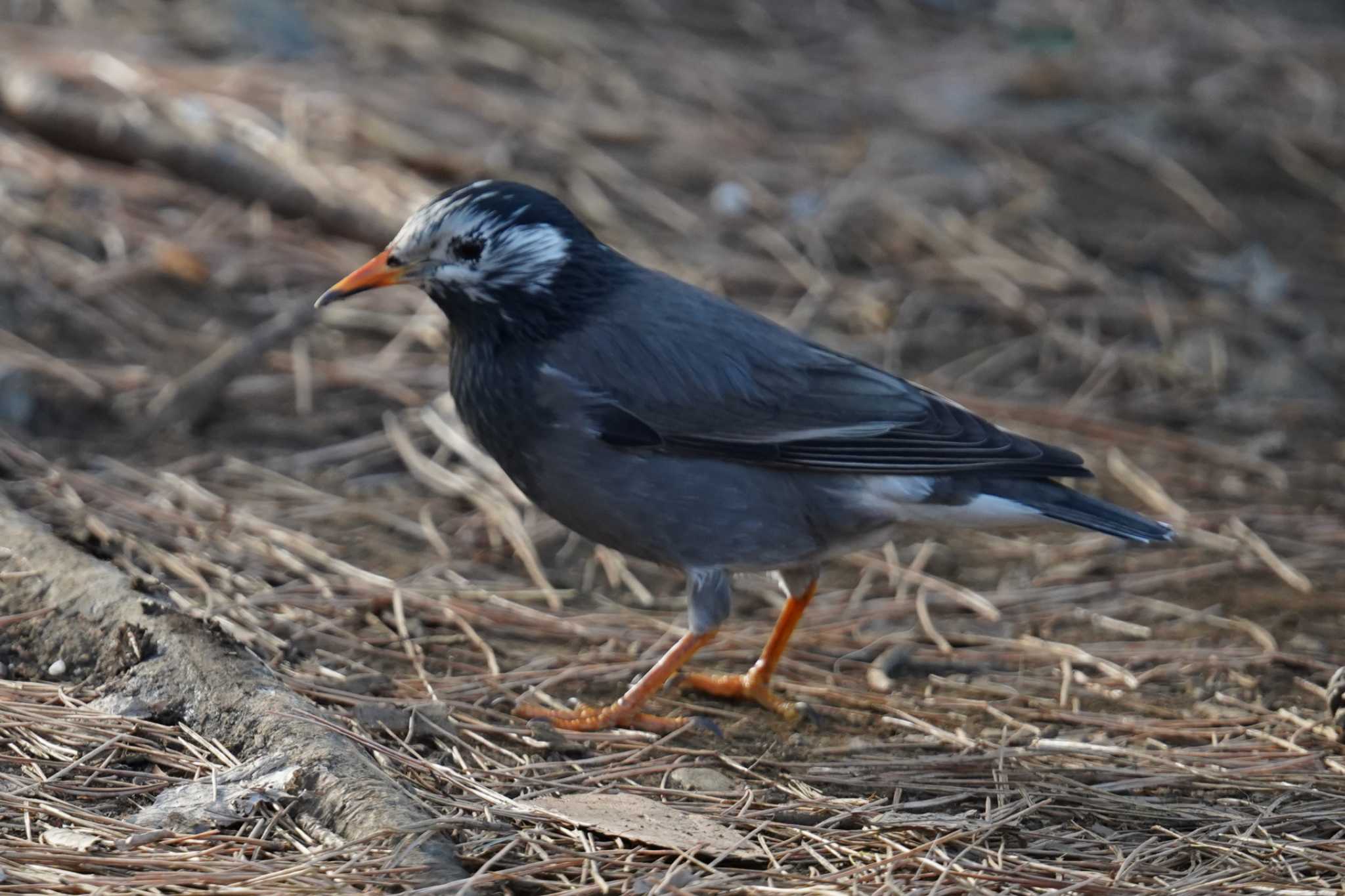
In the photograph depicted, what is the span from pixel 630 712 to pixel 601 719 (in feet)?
0.40

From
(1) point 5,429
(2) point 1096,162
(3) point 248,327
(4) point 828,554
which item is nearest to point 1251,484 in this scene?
(4) point 828,554

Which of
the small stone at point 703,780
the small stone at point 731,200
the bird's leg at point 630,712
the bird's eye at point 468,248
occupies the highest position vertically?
the bird's eye at point 468,248

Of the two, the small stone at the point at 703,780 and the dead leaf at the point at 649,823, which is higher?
the dead leaf at the point at 649,823

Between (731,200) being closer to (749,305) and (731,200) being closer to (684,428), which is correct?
(749,305)

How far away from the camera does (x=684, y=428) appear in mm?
4504

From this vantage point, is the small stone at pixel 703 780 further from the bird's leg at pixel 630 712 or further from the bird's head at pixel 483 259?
the bird's head at pixel 483 259

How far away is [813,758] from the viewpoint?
4031 millimetres

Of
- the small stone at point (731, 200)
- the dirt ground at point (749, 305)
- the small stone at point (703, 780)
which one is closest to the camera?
the dirt ground at point (749, 305)

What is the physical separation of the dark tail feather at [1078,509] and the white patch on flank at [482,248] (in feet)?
5.20

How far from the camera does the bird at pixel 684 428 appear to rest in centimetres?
449

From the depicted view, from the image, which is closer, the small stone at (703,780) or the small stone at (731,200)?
the small stone at (703,780)

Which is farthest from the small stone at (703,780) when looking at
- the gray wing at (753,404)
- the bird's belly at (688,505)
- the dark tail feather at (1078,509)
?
the dark tail feather at (1078,509)

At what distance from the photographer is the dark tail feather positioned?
4.48m

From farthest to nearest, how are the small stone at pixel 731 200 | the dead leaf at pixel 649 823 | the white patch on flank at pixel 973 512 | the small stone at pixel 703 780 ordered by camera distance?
the small stone at pixel 731 200 → the white patch on flank at pixel 973 512 → the small stone at pixel 703 780 → the dead leaf at pixel 649 823
